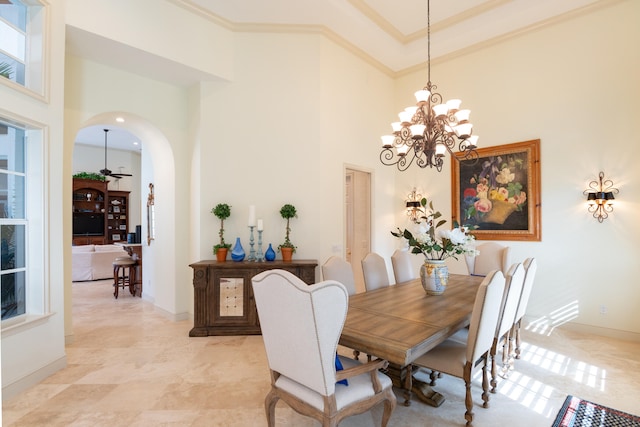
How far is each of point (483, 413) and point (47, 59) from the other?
473 cm

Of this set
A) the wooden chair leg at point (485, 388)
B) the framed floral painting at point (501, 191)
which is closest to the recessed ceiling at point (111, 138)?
the framed floral painting at point (501, 191)

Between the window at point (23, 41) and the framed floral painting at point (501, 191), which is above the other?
the window at point (23, 41)

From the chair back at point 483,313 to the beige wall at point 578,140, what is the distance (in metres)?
2.66

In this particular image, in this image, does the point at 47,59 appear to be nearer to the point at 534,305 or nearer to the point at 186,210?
the point at 186,210

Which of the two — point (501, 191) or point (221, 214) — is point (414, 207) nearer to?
point (501, 191)

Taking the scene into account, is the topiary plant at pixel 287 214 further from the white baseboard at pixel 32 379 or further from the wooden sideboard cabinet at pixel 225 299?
the white baseboard at pixel 32 379

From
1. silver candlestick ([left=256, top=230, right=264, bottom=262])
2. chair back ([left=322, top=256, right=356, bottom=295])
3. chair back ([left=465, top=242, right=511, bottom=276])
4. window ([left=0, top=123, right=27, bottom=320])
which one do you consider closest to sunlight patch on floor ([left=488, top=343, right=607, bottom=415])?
chair back ([left=465, top=242, right=511, bottom=276])

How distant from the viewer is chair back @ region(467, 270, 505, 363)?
2160mm

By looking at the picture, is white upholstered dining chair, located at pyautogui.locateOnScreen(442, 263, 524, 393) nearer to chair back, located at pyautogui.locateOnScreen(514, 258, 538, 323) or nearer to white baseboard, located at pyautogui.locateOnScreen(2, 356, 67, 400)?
chair back, located at pyautogui.locateOnScreen(514, 258, 538, 323)

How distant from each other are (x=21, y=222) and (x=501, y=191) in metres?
5.52

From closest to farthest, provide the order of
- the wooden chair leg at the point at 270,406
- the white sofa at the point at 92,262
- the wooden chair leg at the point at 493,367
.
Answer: the wooden chair leg at the point at 270,406 < the wooden chair leg at the point at 493,367 < the white sofa at the point at 92,262

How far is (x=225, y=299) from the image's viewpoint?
4.07 m

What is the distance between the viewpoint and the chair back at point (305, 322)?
1.73m

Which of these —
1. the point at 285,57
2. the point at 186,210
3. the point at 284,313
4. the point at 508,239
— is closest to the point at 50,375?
the point at 186,210
